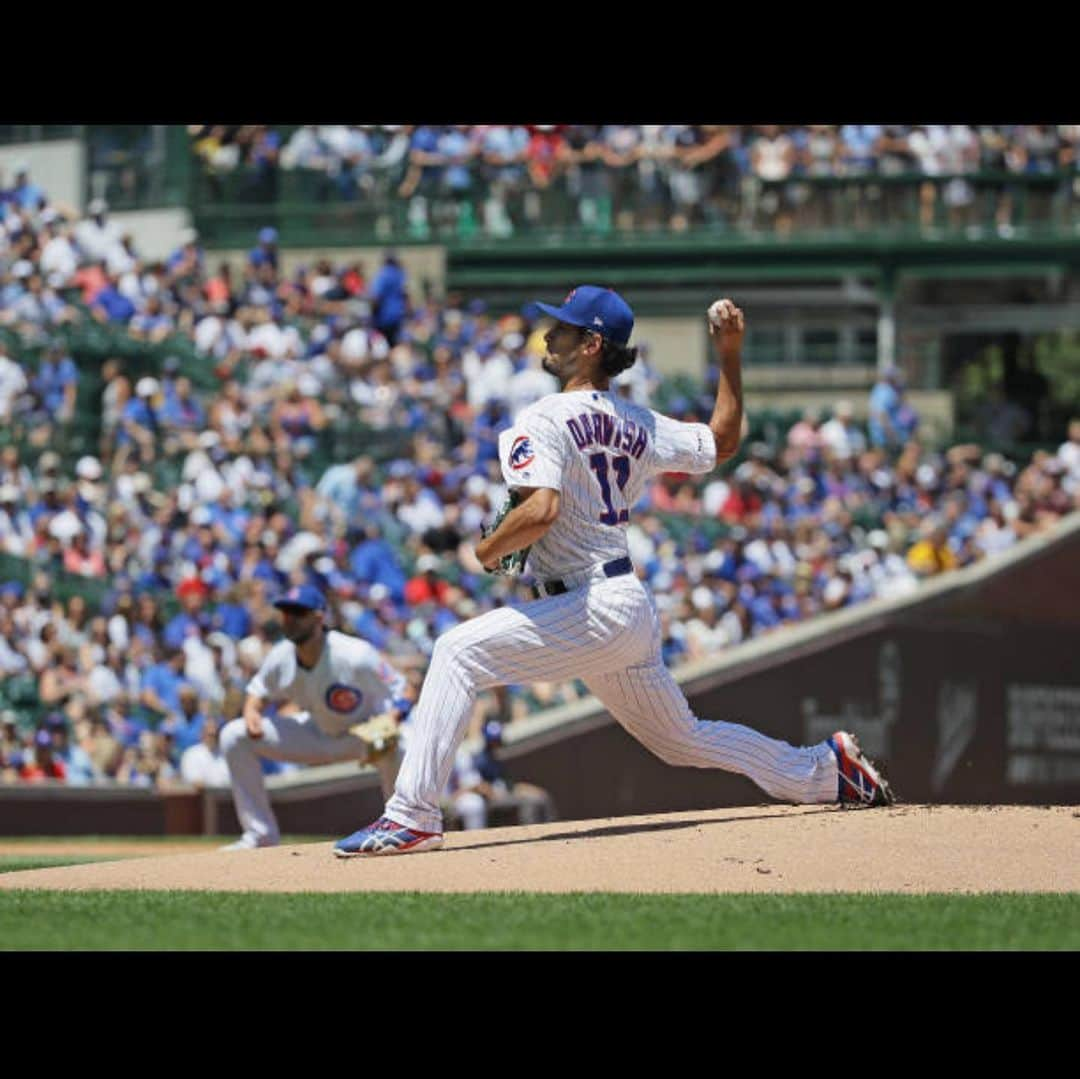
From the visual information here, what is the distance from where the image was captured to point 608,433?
7582mm

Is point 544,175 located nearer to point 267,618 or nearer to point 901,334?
point 901,334

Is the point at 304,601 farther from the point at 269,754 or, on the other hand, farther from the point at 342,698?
the point at 269,754

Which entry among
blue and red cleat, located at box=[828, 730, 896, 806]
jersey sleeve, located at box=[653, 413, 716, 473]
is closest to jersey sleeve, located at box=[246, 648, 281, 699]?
blue and red cleat, located at box=[828, 730, 896, 806]

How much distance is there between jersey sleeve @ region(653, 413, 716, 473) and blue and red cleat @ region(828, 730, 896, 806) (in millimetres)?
1200

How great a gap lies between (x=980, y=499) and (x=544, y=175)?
26.4 ft

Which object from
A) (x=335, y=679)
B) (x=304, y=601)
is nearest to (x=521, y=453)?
(x=304, y=601)

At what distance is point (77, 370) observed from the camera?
2061 cm

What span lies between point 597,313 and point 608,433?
0.44 metres

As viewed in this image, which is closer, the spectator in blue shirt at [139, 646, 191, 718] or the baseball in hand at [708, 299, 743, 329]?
the baseball in hand at [708, 299, 743, 329]

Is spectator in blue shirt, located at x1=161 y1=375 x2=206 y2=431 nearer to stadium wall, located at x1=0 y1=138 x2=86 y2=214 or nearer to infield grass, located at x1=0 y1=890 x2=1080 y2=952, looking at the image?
stadium wall, located at x1=0 y1=138 x2=86 y2=214

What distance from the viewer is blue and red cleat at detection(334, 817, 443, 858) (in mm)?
7594

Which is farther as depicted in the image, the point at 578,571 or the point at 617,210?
the point at 617,210

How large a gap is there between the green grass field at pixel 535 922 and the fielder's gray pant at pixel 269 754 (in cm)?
410
